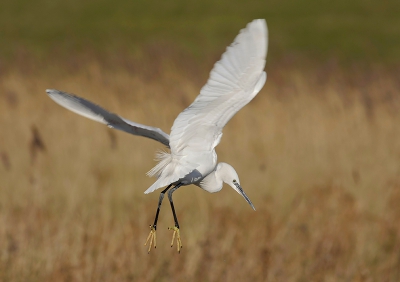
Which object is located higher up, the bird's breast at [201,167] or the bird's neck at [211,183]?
the bird's breast at [201,167]

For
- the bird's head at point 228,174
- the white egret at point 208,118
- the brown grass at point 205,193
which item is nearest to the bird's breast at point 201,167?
the white egret at point 208,118

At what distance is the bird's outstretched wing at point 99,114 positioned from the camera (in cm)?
185

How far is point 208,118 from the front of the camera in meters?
2.05

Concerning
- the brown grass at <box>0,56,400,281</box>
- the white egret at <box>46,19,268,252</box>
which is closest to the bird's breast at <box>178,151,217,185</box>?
the white egret at <box>46,19,268,252</box>

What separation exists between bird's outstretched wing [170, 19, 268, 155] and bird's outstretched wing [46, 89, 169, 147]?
0.09 meters

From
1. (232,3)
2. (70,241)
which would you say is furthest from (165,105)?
(232,3)

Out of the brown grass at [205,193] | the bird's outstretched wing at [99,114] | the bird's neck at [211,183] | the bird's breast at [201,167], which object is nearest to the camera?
the bird's outstretched wing at [99,114]

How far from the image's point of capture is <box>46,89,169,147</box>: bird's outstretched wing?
185 centimetres

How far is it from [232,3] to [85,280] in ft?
45.3

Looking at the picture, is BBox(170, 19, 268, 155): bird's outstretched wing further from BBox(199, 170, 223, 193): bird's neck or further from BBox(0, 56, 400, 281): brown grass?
BBox(0, 56, 400, 281): brown grass

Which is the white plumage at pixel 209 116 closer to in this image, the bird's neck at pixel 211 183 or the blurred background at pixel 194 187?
the bird's neck at pixel 211 183

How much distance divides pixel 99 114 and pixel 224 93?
0.43 meters

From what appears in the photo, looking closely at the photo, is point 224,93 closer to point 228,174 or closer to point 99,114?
point 228,174

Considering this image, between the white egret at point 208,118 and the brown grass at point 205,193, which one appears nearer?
the white egret at point 208,118
